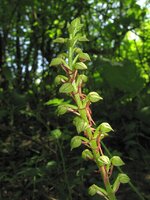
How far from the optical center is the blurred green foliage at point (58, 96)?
2463 millimetres

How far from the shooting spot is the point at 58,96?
3.39 m

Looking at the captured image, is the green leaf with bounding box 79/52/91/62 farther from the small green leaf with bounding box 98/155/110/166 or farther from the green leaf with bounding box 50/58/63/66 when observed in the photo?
the small green leaf with bounding box 98/155/110/166

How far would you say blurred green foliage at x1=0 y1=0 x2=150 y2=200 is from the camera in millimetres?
2463

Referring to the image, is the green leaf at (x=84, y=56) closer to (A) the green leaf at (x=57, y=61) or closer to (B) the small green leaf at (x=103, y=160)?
(A) the green leaf at (x=57, y=61)

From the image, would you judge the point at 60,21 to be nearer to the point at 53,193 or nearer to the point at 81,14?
the point at 81,14

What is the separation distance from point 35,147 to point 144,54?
1.42 metres

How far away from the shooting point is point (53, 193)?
247 centimetres

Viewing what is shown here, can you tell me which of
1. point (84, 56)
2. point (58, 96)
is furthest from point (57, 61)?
point (58, 96)

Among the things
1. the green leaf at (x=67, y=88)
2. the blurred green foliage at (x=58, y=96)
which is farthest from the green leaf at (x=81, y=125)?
the blurred green foliage at (x=58, y=96)

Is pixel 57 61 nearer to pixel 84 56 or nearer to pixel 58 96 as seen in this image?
pixel 84 56

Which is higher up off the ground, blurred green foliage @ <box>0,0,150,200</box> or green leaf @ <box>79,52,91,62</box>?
green leaf @ <box>79,52,91,62</box>

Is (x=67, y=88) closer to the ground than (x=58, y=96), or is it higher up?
higher up

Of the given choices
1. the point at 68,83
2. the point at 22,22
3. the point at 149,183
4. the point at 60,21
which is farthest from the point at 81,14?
the point at 68,83

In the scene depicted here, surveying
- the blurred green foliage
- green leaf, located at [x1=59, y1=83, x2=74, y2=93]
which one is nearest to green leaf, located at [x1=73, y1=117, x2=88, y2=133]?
green leaf, located at [x1=59, y1=83, x2=74, y2=93]
